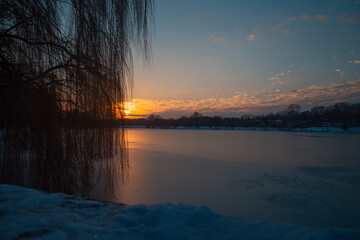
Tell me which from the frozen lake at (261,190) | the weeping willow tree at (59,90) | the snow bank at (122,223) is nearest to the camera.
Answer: the snow bank at (122,223)

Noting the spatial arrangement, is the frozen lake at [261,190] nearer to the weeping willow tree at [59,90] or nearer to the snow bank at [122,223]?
the weeping willow tree at [59,90]

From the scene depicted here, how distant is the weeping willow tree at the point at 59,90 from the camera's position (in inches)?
79.8

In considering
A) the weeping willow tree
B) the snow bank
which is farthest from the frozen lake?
the snow bank

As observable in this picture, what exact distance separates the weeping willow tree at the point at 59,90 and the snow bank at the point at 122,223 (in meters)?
0.97

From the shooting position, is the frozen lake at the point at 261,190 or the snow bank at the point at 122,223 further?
the frozen lake at the point at 261,190

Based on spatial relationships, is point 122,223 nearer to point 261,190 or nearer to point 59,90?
point 59,90

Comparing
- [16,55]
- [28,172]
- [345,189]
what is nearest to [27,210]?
[28,172]

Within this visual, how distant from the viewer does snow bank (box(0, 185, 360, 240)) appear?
872 millimetres

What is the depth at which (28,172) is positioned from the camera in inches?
82.0

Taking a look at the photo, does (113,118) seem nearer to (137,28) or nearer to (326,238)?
(137,28)

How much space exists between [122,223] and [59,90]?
6.11 feet

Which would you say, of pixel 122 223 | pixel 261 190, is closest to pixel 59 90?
pixel 122 223

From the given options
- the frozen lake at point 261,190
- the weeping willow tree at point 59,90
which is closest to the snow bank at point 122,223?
the weeping willow tree at point 59,90

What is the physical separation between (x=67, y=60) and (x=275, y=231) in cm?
248
